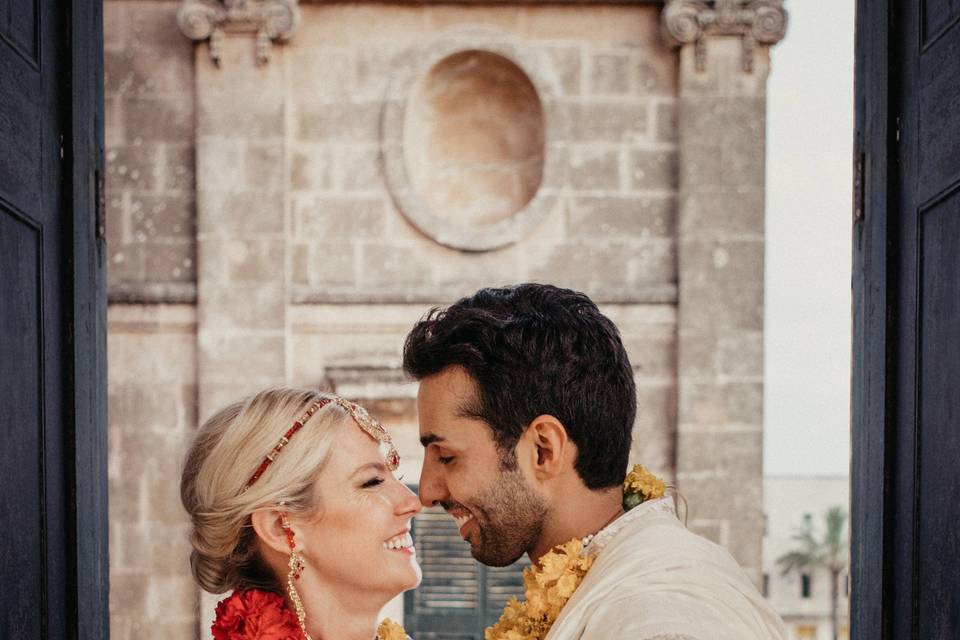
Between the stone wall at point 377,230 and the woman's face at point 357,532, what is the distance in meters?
4.13

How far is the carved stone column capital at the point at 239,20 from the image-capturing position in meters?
6.86

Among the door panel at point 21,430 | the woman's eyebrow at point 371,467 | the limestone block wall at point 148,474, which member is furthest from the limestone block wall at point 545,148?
the door panel at point 21,430

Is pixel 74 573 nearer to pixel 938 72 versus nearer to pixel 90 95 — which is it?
pixel 90 95

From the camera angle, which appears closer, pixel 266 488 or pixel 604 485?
pixel 604 485

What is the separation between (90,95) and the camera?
9.63 ft

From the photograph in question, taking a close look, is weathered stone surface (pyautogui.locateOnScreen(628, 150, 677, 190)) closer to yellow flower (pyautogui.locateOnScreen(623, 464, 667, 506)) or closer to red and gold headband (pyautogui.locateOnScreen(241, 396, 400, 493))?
red and gold headband (pyautogui.locateOnScreen(241, 396, 400, 493))

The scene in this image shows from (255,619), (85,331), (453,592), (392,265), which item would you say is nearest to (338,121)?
(392,265)

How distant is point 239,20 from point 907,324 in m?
5.40

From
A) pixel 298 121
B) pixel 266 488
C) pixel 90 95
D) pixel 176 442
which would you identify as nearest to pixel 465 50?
pixel 298 121

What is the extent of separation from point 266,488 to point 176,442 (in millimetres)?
4490

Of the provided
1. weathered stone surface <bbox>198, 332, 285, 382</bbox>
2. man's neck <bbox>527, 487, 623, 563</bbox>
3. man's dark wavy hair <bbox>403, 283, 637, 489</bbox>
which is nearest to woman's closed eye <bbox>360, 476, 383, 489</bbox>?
man's dark wavy hair <bbox>403, 283, 637, 489</bbox>

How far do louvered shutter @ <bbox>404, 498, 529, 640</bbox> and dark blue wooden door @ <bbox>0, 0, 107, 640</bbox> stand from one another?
4.57 meters

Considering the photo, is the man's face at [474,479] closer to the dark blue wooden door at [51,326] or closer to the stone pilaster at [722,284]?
the dark blue wooden door at [51,326]

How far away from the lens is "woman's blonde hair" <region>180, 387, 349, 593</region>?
2793 mm
